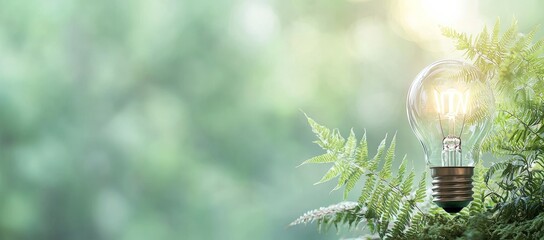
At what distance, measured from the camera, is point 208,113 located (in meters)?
2.41

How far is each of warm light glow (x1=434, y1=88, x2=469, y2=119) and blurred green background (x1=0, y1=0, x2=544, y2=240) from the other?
1.26 meters

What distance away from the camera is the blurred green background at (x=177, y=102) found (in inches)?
94.1

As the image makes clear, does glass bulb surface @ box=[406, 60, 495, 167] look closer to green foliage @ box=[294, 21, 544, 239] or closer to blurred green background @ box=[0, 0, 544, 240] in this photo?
green foliage @ box=[294, 21, 544, 239]

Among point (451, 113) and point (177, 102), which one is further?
point (177, 102)

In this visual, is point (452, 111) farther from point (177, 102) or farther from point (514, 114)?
point (177, 102)

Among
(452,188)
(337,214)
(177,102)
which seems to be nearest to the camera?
(452,188)

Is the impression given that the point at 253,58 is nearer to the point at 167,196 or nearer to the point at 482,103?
the point at 167,196

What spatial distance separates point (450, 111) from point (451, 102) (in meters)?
0.01

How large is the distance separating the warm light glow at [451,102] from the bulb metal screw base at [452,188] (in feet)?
0.34

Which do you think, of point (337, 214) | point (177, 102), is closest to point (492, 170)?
point (337, 214)

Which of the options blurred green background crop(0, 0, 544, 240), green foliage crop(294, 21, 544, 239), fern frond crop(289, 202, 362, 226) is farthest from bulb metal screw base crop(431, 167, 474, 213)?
blurred green background crop(0, 0, 544, 240)

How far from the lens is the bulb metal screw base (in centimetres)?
102

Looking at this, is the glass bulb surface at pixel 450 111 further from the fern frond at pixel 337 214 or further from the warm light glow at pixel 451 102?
the fern frond at pixel 337 214

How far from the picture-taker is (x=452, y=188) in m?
1.02
